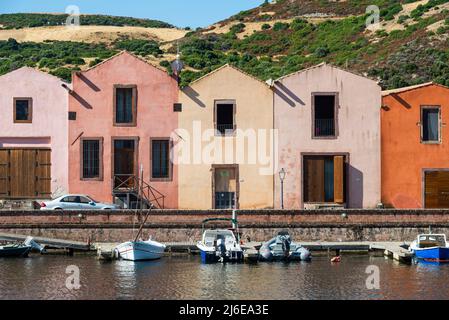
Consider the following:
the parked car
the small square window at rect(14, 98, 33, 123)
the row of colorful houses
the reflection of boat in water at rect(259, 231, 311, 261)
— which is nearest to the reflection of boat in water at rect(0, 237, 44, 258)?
the parked car

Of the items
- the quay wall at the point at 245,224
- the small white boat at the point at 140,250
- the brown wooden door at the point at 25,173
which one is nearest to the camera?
the small white boat at the point at 140,250

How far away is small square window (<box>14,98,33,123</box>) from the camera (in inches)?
2719

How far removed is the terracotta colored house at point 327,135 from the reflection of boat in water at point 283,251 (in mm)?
8251

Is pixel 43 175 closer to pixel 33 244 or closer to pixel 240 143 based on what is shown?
pixel 33 244

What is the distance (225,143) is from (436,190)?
1211 centimetres

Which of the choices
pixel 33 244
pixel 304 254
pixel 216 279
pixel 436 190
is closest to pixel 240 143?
pixel 304 254

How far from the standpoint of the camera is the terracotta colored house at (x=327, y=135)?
223ft

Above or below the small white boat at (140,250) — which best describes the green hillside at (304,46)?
above

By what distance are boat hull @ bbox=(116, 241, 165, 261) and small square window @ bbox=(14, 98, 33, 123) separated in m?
12.8

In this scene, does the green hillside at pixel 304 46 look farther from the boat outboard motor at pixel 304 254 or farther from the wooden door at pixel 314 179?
the boat outboard motor at pixel 304 254

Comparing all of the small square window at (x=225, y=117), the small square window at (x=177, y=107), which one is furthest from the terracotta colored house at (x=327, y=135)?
the small square window at (x=177, y=107)

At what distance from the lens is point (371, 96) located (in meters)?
68.2

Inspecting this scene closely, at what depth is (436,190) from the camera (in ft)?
223

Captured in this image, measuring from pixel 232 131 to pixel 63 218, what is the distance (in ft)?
36.4
